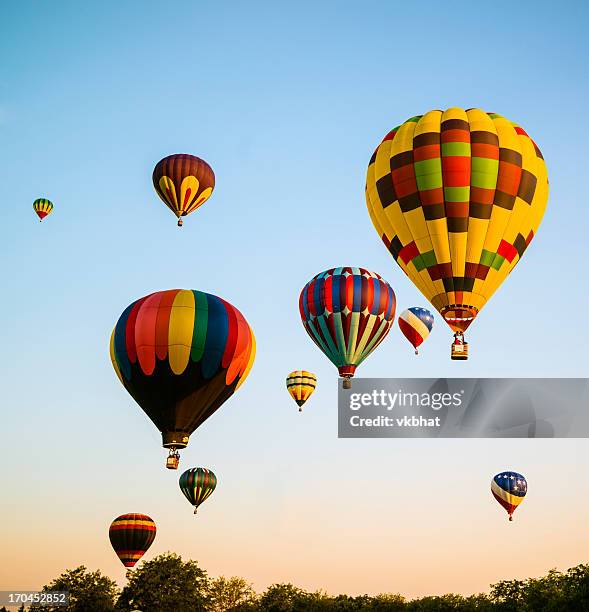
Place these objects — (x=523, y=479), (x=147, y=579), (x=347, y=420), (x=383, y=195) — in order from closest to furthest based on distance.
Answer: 1. (x=383, y=195)
2. (x=347, y=420)
3. (x=523, y=479)
4. (x=147, y=579)

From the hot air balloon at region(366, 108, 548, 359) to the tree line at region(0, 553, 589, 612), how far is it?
31.7 metres

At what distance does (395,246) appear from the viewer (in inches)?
1021

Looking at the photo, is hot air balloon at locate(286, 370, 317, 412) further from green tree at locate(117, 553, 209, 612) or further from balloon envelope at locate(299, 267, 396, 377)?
green tree at locate(117, 553, 209, 612)

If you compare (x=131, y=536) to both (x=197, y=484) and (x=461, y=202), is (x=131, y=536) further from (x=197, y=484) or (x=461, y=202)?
(x=461, y=202)

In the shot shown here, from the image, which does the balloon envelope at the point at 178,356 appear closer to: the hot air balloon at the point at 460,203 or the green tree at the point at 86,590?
the hot air balloon at the point at 460,203

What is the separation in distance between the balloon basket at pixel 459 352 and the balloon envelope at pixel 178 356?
23.8ft

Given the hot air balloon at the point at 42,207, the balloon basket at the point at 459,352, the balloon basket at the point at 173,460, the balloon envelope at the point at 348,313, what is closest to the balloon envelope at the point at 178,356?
the balloon basket at the point at 173,460

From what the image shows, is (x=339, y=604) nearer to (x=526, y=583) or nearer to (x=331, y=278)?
(x=526, y=583)

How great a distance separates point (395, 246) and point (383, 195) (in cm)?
160

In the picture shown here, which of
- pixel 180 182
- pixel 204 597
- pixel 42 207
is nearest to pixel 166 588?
pixel 204 597

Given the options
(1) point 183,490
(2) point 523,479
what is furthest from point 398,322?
(1) point 183,490

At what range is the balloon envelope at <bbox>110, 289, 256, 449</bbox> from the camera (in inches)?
1040

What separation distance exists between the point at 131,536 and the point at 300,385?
1167cm

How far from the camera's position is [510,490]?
41250 millimetres
